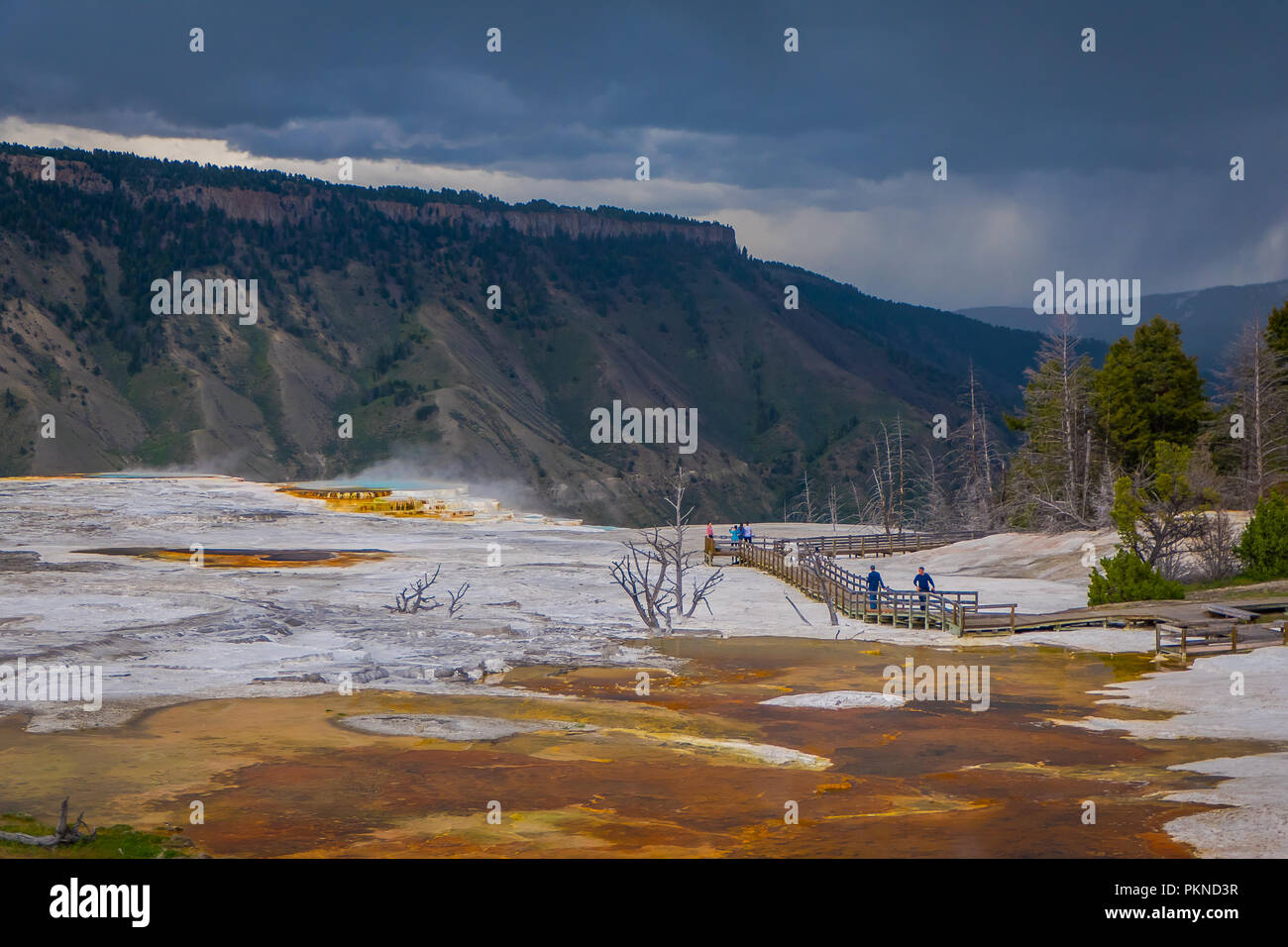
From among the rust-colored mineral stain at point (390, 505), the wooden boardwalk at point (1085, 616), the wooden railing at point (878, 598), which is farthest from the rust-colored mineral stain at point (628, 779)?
the rust-colored mineral stain at point (390, 505)

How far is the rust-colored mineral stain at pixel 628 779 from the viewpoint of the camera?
14086 mm

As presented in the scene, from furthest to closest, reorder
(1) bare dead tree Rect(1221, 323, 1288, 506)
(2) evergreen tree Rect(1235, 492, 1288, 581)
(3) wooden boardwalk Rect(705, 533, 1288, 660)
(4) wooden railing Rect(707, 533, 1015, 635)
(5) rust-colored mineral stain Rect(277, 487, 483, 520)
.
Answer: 1. (5) rust-colored mineral stain Rect(277, 487, 483, 520)
2. (1) bare dead tree Rect(1221, 323, 1288, 506)
3. (2) evergreen tree Rect(1235, 492, 1288, 581)
4. (4) wooden railing Rect(707, 533, 1015, 635)
5. (3) wooden boardwalk Rect(705, 533, 1288, 660)

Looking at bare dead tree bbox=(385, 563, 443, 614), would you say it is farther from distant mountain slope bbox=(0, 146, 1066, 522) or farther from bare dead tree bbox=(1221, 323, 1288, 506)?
distant mountain slope bbox=(0, 146, 1066, 522)

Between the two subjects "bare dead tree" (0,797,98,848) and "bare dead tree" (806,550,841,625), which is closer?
"bare dead tree" (0,797,98,848)

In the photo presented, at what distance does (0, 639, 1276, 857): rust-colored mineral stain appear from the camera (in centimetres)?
1409

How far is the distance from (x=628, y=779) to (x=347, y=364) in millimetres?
149809

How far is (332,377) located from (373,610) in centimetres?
12645

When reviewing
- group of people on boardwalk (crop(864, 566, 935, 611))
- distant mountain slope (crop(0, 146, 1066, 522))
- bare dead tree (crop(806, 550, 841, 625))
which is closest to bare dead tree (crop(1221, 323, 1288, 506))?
bare dead tree (crop(806, 550, 841, 625))

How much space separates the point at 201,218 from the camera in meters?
169

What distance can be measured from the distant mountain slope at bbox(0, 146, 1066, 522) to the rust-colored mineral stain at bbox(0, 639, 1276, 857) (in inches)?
4203

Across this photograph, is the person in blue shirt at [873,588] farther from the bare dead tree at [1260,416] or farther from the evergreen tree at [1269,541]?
the bare dead tree at [1260,416]
